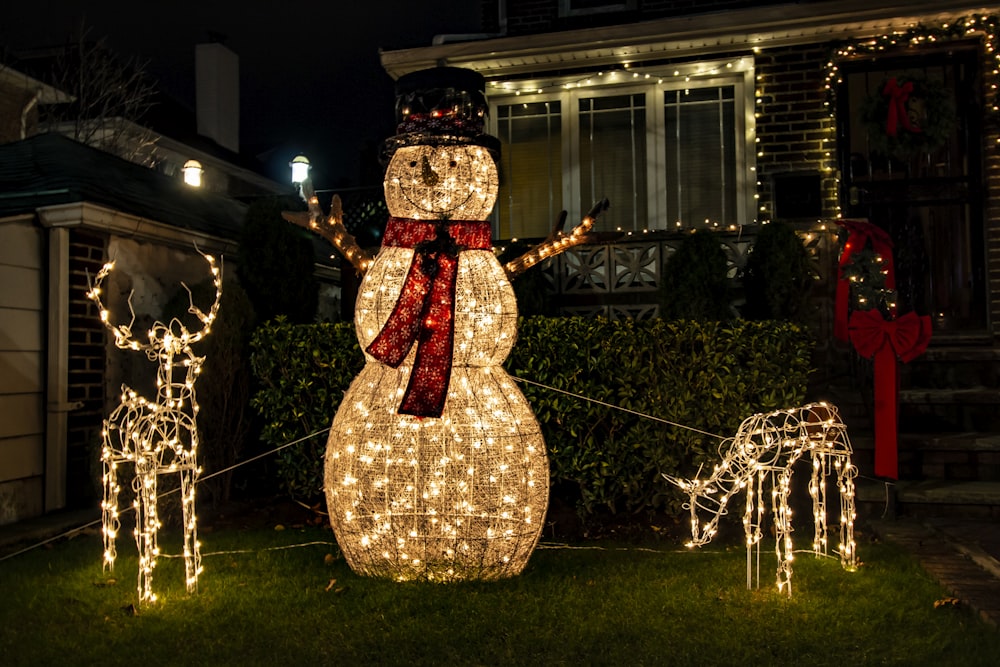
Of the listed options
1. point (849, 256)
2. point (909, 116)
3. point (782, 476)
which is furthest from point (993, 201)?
point (782, 476)

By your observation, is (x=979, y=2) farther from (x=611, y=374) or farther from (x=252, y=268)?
(x=252, y=268)

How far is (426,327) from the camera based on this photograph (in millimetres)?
4430

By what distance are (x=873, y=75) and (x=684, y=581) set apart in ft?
25.2

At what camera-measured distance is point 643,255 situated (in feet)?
31.3

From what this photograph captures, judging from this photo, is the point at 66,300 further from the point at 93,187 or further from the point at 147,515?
the point at 147,515

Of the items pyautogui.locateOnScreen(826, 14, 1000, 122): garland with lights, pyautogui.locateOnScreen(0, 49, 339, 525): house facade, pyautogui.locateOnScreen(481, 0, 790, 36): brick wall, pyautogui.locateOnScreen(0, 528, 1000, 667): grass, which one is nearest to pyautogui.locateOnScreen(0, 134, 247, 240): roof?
pyautogui.locateOnScreen(0, 49, 339, 525): house facade

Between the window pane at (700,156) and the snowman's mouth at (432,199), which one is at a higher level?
the window pane at (700,156)

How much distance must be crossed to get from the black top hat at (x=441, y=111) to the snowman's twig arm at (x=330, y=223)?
0.51 meters

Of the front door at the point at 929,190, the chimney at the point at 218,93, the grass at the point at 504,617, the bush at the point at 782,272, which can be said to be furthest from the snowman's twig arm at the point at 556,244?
the chimney at the point at 218,93

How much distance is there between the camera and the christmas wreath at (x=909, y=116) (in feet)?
29.0

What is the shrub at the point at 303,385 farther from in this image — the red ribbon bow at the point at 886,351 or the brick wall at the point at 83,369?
the red ribbon bow at the point at 886,351

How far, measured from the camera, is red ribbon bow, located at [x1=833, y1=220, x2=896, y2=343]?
25.3 feet

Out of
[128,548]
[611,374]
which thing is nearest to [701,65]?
[611,374]

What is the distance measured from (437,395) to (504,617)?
1.17m
